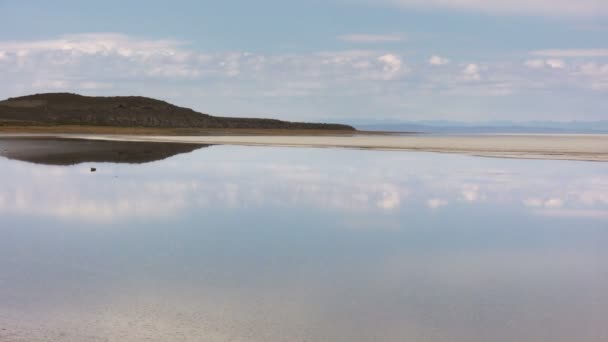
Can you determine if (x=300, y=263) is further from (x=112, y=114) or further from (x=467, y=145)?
(x=112, y=114)

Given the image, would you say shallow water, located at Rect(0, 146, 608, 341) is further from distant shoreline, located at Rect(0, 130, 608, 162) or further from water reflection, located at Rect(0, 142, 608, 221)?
distant shoreline, located at Rect(0, 130, 608, 162)

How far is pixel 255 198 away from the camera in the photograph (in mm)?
18359

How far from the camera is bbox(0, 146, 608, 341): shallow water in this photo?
7.26m

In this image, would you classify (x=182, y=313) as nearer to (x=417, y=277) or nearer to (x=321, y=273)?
(x=321, y=273)

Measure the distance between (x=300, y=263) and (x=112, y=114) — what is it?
130294mm

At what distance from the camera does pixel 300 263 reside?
33.7ft

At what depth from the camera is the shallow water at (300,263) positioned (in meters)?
7.26

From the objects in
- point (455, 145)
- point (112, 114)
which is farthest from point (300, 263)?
point (112, 114)

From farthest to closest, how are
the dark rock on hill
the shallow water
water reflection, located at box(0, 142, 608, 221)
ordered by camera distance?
the dark rock on hill → water reflection, located at box(0, 142, 608, 221) → the shallow water

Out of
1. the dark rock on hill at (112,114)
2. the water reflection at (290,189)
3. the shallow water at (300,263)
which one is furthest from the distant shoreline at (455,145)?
the dark rock on hill at (112,114)

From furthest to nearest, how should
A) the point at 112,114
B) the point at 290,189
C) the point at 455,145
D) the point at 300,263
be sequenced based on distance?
the point at 112,114, the point at 455,145, the point at 290,189, the point at 300,263

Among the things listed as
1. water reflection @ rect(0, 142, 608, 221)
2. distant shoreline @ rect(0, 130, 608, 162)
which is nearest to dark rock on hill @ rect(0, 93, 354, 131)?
distant shoreline @ rect(0, 130, 608, 162)

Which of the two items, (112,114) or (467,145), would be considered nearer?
(467,145)

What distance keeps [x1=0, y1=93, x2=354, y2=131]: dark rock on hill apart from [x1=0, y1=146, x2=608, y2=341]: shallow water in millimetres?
105768
